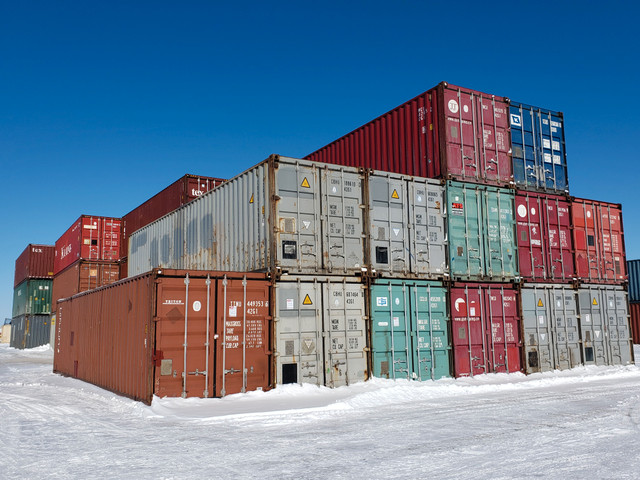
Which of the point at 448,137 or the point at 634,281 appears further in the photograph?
the point at 634,281

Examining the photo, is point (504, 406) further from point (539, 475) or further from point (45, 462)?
point (45, 462)

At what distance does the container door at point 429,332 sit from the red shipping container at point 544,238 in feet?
11.9

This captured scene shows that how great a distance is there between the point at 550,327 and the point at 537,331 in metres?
0.67

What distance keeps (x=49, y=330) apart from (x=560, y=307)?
3909cm

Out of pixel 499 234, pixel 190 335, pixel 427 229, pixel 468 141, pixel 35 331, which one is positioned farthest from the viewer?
pixel 35 331

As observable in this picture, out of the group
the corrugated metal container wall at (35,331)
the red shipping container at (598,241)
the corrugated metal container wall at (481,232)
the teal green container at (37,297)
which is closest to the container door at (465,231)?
the corrugated metal container wall at (481,232)

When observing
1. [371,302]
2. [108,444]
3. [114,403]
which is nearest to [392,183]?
[371,302]

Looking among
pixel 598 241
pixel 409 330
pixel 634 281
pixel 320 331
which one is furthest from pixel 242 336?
pixel 634 281

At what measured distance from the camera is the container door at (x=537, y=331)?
16.9 meters

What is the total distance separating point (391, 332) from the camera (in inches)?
570

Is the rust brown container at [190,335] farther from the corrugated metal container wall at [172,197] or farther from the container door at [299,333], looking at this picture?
the corrugated metal container wall at [172,197]

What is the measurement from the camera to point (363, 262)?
1459cm

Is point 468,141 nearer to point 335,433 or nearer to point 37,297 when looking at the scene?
point 335,433

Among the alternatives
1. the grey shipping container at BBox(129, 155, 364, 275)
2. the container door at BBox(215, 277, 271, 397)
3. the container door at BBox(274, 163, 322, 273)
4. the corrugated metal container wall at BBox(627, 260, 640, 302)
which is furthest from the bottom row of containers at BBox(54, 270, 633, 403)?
the corrugated metal container wall at BBox(627, 260, 640, 302)
